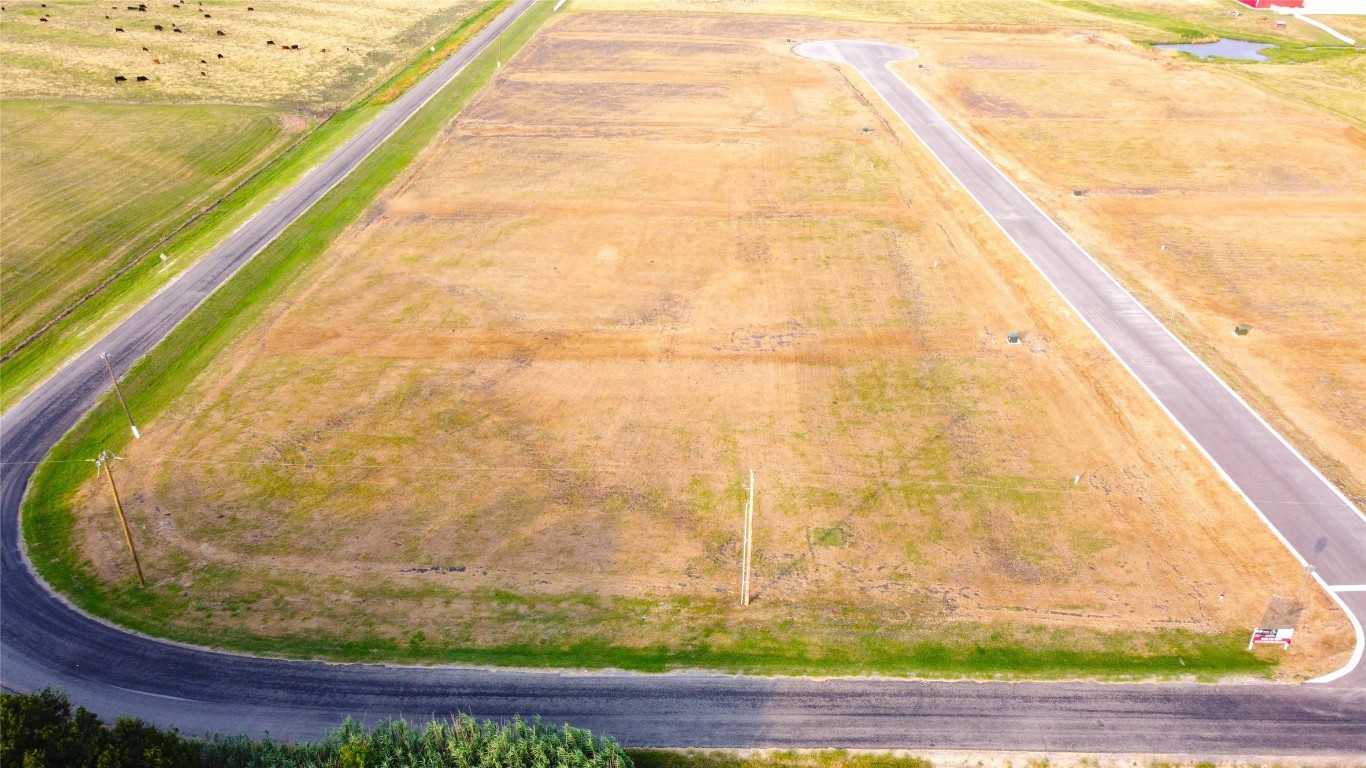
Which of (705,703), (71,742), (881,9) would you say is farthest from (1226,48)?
(71,742)

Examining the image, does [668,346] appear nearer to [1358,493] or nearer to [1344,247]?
[1358,493]

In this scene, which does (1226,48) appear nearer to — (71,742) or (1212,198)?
(1212,198)

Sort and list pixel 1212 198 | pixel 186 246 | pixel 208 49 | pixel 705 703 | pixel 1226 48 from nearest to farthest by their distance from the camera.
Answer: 1. pixel 705 703
2. pixel 186 246
3. pixel 1212 198
4. pixel 208 49
5. pixel 1226 48

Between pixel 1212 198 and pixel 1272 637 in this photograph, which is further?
pixel 1212 198

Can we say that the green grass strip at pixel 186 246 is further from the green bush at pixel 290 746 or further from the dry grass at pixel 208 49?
the green bush at pixel 290 746

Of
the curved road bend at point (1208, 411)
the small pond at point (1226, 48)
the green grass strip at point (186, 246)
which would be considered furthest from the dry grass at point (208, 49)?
the small pond at point (1226, 48)

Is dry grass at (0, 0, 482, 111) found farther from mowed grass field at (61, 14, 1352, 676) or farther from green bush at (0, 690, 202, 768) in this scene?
green bush at (0, 690, 202, 768)
